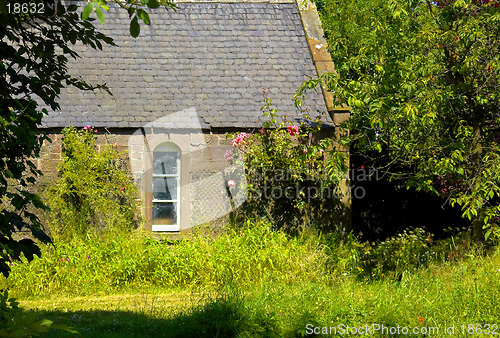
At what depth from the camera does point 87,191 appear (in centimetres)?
1064

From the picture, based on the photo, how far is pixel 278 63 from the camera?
12.5m

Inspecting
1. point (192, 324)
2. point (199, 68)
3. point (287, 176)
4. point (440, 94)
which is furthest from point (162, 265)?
point (440, 94)

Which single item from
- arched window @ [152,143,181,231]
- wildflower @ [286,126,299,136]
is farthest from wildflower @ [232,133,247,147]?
arched window @ [152,143,181,231]

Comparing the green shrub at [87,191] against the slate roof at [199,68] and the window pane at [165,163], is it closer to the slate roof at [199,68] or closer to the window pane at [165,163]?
the slate roof at [199,68]

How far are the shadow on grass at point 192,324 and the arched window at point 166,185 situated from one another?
4629 mm

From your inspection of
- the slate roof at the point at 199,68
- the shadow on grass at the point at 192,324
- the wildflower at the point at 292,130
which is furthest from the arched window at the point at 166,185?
the shadow on grass at the point at 192,324

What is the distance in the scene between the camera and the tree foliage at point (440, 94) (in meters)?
8.36

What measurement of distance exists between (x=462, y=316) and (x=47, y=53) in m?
5.21

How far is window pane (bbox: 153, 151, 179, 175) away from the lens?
11641mm

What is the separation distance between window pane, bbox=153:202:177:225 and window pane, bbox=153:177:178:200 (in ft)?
0.49

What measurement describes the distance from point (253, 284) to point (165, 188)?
3573 millimetres

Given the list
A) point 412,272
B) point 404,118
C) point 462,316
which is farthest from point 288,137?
point 462,316

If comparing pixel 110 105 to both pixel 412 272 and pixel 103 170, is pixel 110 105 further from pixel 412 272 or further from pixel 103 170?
pixel 412 272

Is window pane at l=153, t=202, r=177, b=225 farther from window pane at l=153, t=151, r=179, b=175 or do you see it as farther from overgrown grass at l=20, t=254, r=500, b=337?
overgrown grass at l=20, t=254, r=500, b=337
